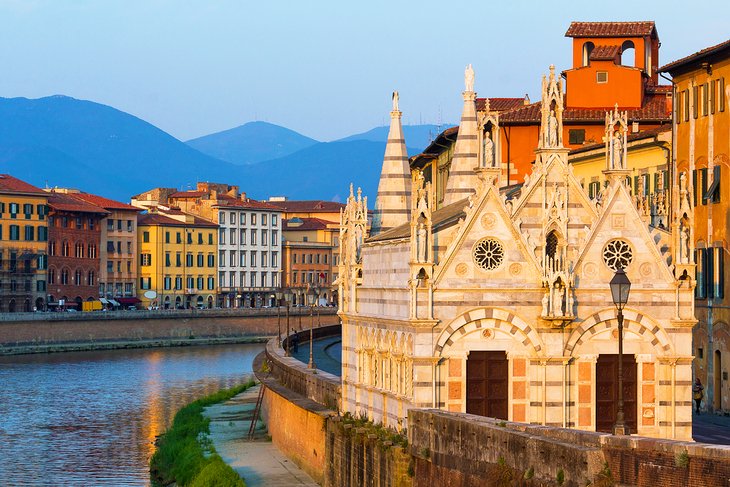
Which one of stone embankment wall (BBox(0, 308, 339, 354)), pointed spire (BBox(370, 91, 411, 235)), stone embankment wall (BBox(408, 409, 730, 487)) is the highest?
pointed spire (BBox(370, 91, 411, 235))

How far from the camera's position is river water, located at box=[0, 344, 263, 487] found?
50.9 meters

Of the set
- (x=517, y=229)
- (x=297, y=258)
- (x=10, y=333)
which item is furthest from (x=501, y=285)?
(x=297, y=258)

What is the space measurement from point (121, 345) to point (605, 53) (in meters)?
62.4

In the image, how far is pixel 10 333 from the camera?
111 meters

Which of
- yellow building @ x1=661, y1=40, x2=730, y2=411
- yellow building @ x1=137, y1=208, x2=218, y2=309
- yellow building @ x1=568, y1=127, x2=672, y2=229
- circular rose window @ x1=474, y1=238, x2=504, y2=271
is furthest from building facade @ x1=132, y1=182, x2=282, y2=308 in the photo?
circular rose window @ x1=474, y1=238, x2=504, y2=271

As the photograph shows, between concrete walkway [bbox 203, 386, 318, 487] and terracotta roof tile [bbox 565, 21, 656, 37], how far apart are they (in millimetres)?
19640

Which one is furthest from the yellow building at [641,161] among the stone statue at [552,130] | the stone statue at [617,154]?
the stone statue at [552,130]

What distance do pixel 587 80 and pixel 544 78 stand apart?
36.4 meters

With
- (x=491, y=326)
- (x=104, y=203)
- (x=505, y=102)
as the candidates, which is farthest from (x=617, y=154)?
(x=104, y=203)

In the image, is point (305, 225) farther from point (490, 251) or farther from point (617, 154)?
point (490, 251)

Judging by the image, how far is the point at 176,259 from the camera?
15075 centimetres

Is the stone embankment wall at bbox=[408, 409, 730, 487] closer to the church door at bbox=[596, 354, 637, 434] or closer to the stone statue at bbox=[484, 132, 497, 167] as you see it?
the church door at bbox=[596, 354, 637, 434]

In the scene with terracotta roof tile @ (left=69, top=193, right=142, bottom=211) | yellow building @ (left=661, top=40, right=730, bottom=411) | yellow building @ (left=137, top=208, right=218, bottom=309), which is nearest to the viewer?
yellow building @ (left=661, top=40, right=730, bottom=411)

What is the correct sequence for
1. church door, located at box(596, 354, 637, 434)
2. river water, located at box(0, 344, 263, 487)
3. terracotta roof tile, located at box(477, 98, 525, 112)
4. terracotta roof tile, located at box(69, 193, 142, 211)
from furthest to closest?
terracotta roof tile, located at box(69, 193, 142, 211)
terracotta roof tile, located at box(477, 98, 525, 112)
river water, located at box(0, 344, 263, 487)
church door, located at box(596, 354, 637, 434)
